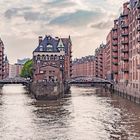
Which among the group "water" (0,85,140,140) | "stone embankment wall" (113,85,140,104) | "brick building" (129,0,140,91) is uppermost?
"brick building" (129,0,140,91)

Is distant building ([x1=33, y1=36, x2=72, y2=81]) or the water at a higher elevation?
distant building ([x1=33, y1=36, x2=72, y2=81])

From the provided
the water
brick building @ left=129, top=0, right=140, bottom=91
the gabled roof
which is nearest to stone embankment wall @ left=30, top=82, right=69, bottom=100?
brick building @ left=129, top=0, right=140, bottom=91

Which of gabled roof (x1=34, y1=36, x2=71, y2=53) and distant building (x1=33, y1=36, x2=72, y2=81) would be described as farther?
gabled roof (x1=34, y1=36, x2=71, y2=53)

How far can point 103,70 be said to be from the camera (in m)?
192

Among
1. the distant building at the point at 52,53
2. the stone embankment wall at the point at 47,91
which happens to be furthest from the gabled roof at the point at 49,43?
the stone embankment wall at the point at 47,91

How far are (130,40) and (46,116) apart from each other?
45.5 m

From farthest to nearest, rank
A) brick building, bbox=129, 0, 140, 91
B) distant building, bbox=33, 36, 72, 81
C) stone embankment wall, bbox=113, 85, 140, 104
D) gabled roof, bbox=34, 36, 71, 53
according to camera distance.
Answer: gabled roof, bbox=34, 36, 71, 53 → distant building, bbox=33, 36, 72, 81 → brick building, bbox=129, 0, 140, 91 → stone embankment wall, bbox=113, 85, 140, 104

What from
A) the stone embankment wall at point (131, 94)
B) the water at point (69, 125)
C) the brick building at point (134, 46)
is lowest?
the water at point (69, 125)

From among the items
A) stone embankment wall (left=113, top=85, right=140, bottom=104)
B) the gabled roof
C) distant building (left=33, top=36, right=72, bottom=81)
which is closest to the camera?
stone embankment wall (left=113, top=85, right=140, bottom=104)

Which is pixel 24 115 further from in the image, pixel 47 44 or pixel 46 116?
pixel 47 44

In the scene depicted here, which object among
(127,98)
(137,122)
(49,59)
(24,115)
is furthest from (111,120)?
(49,59)

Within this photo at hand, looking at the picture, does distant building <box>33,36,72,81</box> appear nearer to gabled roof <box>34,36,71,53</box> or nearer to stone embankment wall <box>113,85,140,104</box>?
gabled roof <box>34,36,71,53</box>

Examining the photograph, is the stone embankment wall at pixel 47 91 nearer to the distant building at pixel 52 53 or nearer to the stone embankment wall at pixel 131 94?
the stone embankment wall at pixel 131 94

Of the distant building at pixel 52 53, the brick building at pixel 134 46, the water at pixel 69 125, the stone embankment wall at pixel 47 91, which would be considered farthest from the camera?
the distant building at pixel 52 53
